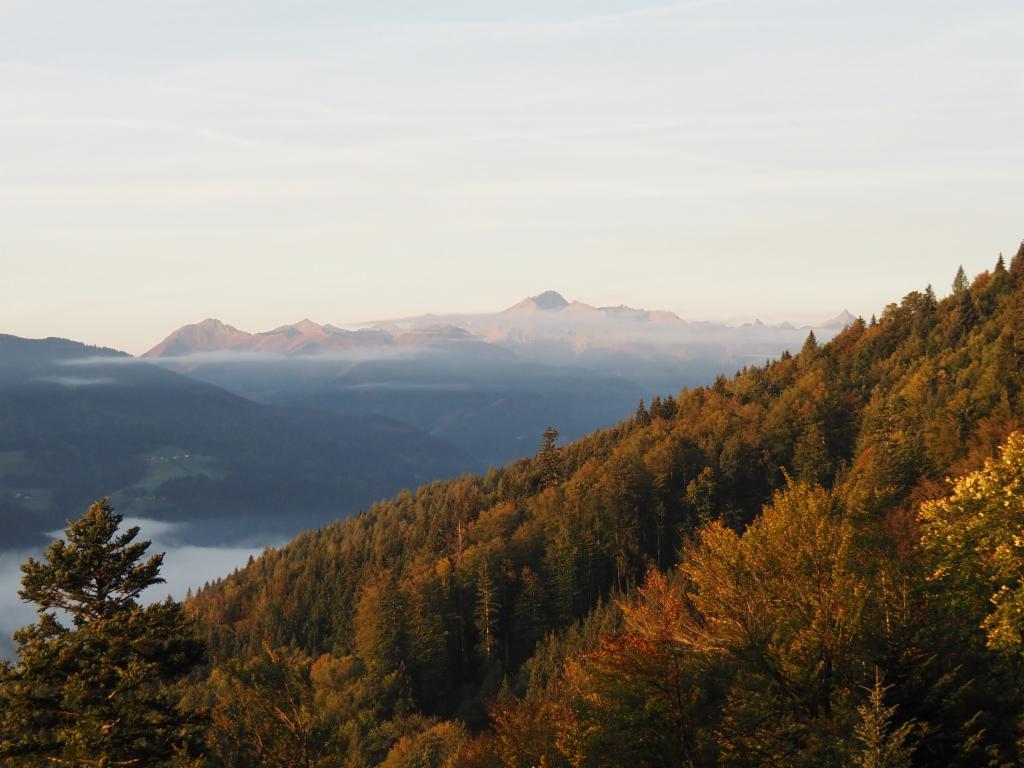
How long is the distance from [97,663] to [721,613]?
80.4 feet

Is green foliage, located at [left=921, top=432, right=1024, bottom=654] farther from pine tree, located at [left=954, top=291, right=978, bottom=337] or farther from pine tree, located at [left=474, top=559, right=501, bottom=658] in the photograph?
pine tree, located at [left=954, top=291, right=978, bottom=337]

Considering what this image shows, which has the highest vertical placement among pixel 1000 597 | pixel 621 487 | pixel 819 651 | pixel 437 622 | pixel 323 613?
pixel 1000 597

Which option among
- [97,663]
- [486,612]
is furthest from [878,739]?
[486,612]

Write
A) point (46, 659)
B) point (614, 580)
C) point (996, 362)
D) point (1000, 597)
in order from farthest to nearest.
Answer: point (614, 580)
point (996, 362)
point (1000, 597)
point (46, 659)

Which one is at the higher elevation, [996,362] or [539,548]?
[996,362]

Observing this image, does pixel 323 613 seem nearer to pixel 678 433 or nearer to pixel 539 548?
pixel 539 548

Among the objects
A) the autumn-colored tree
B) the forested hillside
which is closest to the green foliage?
the forested hillside

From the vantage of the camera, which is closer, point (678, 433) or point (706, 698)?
point (706, 698)

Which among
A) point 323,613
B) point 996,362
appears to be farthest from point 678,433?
point 323,613

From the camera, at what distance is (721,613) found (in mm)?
37906

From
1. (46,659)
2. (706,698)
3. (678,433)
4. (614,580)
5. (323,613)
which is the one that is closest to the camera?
(46,659)

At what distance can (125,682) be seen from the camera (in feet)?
107

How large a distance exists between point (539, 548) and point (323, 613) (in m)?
64.9

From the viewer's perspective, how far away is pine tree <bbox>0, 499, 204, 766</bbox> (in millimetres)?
32188
